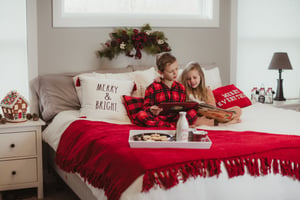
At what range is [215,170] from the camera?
233 cm

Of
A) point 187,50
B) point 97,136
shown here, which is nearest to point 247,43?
point 187,50

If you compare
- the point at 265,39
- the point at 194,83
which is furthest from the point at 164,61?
the point at 265,39

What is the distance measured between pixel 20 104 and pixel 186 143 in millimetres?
Result: 1536

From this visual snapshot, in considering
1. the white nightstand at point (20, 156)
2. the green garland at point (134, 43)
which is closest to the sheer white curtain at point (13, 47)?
the white nightstand at point (20, 156)

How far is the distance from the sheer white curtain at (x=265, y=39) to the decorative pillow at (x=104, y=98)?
178cm

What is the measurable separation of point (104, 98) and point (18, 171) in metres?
0.83

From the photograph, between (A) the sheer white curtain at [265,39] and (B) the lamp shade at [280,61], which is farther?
(A) the sheer white curtain at [265,39]

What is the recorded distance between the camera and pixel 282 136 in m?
2.79

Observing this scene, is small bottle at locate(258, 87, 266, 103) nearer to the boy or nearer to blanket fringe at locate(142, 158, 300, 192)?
the boy

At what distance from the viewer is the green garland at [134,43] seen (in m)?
4.04

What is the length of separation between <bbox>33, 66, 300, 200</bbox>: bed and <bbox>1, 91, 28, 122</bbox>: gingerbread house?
9.7 inches

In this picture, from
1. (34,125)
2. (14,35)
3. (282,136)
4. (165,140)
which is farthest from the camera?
(14,35)

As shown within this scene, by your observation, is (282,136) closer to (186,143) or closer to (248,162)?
(248,162)

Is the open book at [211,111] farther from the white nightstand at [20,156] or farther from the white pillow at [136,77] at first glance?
the white nightstand at [20,156]
